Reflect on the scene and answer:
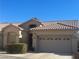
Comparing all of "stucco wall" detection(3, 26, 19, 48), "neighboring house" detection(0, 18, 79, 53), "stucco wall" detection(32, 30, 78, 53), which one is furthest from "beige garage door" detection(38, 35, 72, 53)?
"stucco wall" detection(3, 26, 19, 48)

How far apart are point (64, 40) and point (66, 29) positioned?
58.8 inches

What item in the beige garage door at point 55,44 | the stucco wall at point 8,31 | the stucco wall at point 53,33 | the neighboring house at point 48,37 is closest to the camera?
the stucco wall at point 53,33

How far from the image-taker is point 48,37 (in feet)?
104

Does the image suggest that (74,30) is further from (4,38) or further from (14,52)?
(4,38)

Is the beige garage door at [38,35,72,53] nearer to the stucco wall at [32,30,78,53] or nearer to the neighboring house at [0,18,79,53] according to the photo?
the neighboring house at [0,18,79,53]

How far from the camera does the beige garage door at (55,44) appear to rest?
101ft

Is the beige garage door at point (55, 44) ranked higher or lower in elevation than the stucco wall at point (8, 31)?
lower

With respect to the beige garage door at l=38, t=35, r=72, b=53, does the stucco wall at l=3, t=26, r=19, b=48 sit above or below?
above

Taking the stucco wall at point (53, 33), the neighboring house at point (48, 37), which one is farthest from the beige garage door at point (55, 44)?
the stucco wall at point (53, 33)

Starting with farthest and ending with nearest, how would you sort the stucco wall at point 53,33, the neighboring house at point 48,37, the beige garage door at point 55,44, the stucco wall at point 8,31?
the stucco wall at point 8,31 < the beige garage door at point 55,44 < the neighboring house at point 48,37 < the stucco wall at point 53,33

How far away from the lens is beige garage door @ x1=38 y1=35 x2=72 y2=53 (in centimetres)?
3067

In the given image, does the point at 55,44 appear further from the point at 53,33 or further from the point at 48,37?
the point at 53,33

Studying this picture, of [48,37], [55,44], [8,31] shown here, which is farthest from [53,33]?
[8,31]

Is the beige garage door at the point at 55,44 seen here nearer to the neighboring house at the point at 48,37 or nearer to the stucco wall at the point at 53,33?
the neighboring house at the point at 48,37
